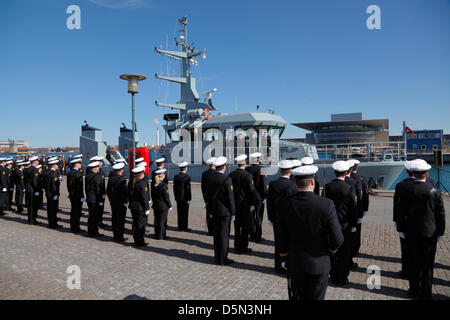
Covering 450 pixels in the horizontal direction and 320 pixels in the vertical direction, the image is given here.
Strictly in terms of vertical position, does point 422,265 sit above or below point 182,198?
below

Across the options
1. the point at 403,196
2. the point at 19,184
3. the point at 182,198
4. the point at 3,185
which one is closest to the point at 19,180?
the point at 19,184

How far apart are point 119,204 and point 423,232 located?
6018 mm

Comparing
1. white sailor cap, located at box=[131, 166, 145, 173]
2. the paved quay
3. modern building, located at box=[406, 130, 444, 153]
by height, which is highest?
modern building, located at box=[406, 130, 444, 153]

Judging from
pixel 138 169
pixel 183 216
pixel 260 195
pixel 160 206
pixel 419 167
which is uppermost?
pixel 419 167

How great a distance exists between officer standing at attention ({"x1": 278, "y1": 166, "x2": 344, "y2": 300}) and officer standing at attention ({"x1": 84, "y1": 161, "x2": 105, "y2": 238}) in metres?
5.98

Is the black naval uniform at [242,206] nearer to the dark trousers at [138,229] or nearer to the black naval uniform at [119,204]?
the dark trousers at [138,229]

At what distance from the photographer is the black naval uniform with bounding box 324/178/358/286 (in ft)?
14.0

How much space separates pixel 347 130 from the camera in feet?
233

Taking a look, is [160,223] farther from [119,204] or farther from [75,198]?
[75,198]

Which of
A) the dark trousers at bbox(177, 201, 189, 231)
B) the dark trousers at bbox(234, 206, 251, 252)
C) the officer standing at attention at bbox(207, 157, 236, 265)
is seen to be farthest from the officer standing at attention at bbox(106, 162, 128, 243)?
the dark trousers at bbox(234, 206, 251, 252)

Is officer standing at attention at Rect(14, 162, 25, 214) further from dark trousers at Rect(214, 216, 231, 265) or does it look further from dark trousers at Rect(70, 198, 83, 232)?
Answer: dark trousers at Rect(214, 216, 231, 265)

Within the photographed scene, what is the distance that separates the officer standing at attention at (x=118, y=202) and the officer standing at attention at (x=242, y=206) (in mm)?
2757
